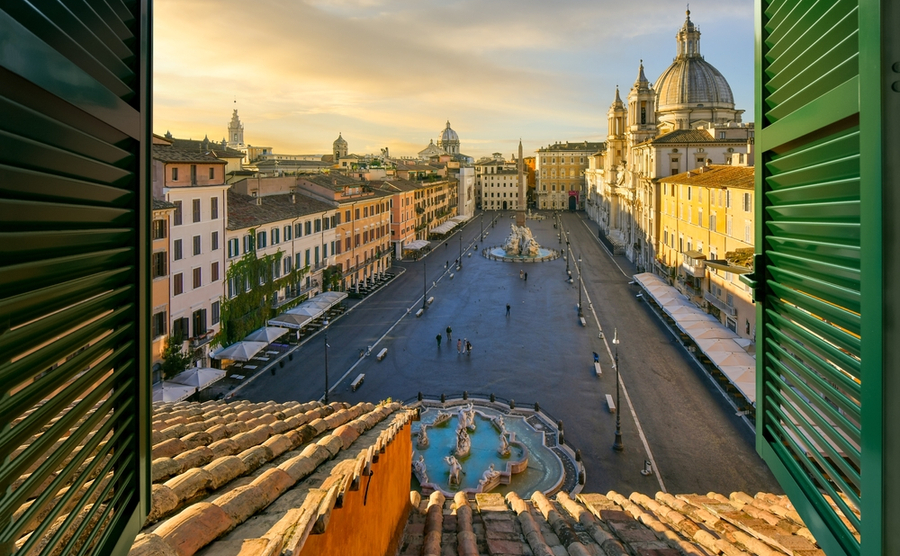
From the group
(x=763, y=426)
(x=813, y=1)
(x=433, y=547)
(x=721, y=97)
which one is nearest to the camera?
(x=813, y=1)

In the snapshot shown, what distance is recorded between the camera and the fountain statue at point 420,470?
17789 mm

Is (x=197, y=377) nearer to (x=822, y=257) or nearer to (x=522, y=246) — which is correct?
(x=822, y=257)

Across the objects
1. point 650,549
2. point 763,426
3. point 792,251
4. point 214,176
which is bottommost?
point 650,549

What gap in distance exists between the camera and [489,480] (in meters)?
17.5

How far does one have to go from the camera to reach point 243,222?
104 feet

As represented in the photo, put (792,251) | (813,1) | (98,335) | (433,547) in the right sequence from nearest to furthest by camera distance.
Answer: (98,335) → (813,1) → (792,251) → (433,547)

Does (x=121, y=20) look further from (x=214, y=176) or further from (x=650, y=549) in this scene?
(x=214, y=176)

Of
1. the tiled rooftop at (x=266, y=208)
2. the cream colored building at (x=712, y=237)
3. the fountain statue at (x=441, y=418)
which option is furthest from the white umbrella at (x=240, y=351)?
the cream colored building at (x=712, y=237)

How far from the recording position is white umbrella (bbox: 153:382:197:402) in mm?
22250

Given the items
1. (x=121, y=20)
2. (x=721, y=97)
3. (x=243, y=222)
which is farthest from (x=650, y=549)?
(x=721, y=97)

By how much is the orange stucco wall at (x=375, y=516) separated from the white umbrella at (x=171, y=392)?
51.6 ft

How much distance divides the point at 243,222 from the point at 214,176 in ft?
13.1

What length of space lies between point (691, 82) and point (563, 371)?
227 feet

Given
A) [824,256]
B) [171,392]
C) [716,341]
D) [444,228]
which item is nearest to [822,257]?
[824,256]
